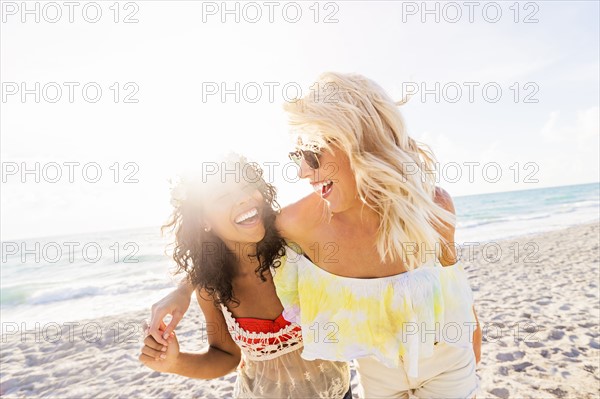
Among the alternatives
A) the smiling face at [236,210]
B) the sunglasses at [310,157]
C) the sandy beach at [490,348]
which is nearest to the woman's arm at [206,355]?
the smiling face at [236,210]

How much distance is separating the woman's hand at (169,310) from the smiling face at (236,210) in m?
0.40

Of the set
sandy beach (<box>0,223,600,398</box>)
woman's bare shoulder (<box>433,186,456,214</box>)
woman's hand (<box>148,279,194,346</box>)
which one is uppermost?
woman's bare shoulder (<box>433,186,456,214</box>)

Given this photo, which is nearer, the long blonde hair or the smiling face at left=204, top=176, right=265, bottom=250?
the long blonde hair

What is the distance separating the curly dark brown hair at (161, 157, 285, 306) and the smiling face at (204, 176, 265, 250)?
8cm

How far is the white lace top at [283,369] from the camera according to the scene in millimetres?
2143

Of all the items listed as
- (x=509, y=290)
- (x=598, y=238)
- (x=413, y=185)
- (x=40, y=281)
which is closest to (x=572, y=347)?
(x=509, y=290)

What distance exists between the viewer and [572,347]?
4602 mm

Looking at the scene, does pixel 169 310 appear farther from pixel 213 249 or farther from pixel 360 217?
pixel 360 217

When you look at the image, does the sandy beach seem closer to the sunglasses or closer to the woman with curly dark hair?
the woman with curly dark hair

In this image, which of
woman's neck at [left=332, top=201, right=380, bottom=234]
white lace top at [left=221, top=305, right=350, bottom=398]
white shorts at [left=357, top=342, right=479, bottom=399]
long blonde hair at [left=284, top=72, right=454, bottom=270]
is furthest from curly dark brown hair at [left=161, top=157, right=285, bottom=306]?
white shorts at [left=357, top=342, right=479, bottom=399]

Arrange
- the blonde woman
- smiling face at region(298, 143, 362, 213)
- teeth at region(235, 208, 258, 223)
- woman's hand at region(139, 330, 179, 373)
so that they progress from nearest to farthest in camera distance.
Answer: woman's hand at region(139, 330, 179, 373) < the blonde woman < smiling face at region(298, 143, 362, 213) < teeth at region(235, 208, 258, 223)

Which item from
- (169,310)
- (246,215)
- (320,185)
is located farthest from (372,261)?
(169,310)

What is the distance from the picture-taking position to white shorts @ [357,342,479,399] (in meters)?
2.02

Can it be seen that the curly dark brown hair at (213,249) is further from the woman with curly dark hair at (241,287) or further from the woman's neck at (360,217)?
the woman's neck at (360,217)
